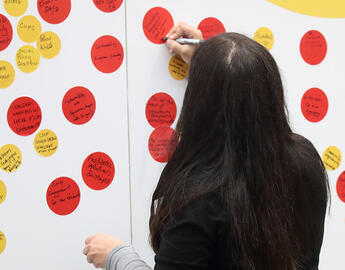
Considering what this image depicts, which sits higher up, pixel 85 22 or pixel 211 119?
pixel 85 22

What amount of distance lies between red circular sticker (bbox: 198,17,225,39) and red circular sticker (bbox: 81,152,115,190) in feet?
1.20

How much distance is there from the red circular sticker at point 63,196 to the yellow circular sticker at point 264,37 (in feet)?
1.86

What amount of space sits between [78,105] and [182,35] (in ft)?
0.91

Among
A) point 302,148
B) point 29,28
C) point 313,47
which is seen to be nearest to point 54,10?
point 29,28

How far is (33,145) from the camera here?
81 centimetres

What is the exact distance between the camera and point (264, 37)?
1.04 metres

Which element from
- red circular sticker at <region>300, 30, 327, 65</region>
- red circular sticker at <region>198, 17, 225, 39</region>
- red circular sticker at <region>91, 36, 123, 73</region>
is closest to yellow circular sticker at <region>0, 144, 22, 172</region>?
red circular sticker at <region>91, 36, 123, 73</region>

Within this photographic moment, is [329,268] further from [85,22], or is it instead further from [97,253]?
[85,22]

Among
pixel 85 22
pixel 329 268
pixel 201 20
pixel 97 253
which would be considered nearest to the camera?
pixel 97 253

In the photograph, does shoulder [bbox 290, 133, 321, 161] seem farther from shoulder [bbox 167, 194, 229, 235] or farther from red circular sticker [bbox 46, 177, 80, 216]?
red circular sticker [bbox 46, 177, 80, 216]

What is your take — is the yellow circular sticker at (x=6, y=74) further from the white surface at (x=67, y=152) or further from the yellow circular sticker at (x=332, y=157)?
the yellow circular sticker at (x=332, y=157)

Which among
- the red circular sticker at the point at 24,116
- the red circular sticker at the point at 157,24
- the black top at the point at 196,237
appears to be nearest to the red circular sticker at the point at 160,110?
the red circular sticker at the point at 157,24

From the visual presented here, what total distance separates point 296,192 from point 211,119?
20 cm

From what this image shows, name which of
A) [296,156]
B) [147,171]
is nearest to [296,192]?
[296,156]
